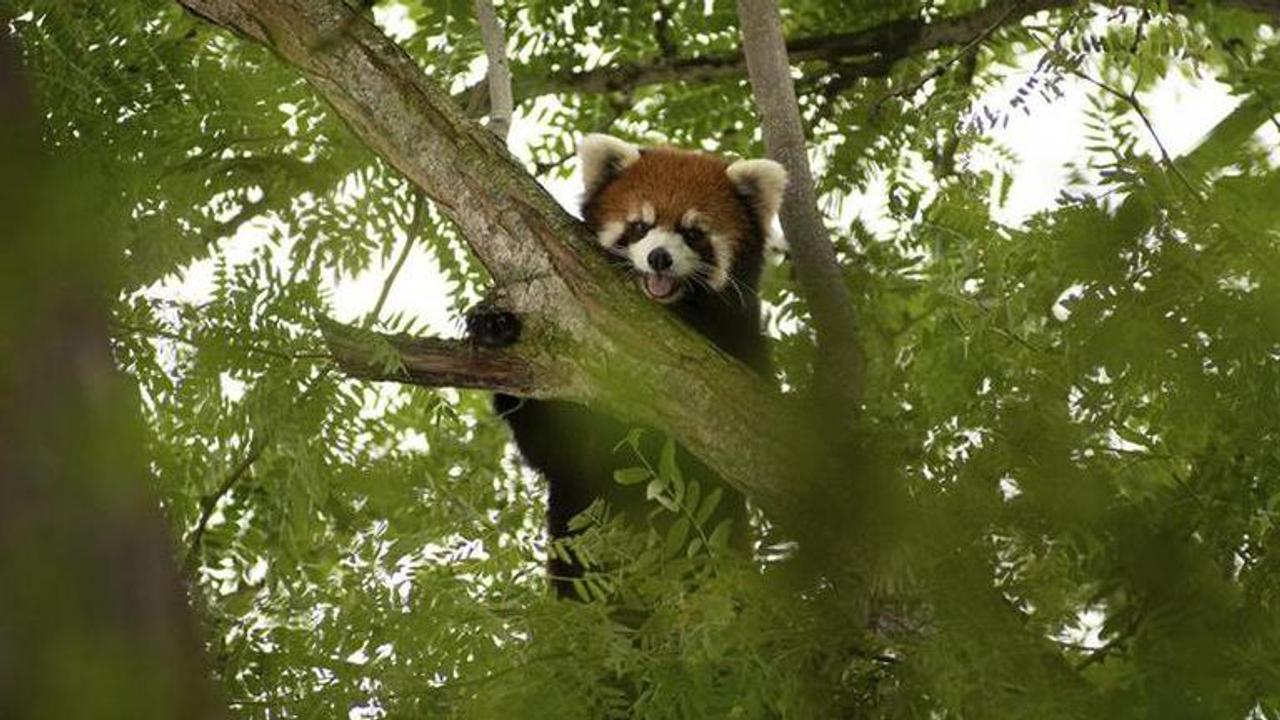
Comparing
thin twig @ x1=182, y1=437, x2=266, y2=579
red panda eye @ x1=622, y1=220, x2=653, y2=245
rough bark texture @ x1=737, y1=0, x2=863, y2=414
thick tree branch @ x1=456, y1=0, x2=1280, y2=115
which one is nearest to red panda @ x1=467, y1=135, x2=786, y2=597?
red panda eye @ x1=622, y1=220, x2=653, y2=245

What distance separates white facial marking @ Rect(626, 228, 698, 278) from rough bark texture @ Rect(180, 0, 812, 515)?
116 centimetres

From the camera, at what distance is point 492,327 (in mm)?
3365

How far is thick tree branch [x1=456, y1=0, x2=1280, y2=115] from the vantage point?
4.95m

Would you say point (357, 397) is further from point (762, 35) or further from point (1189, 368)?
point (1189, 368)

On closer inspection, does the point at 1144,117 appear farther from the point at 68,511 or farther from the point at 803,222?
the point at 68,511

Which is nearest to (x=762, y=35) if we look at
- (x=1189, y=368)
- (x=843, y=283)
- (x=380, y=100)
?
(x=843, y=283)

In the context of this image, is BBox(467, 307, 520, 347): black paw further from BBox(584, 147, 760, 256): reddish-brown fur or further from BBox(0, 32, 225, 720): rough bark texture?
BBox(0, 32, 225, 720): rough bark texture

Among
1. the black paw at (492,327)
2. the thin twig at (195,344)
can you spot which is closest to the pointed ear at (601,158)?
the black paw at (492,327)

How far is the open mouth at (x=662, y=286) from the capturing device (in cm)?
461

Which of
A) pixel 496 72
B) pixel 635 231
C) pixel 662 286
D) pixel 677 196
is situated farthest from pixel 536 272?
pixel 677 196

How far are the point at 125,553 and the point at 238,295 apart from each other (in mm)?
2494

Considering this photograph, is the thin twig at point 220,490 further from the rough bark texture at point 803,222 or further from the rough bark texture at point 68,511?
the rough bark texture at point 68,511

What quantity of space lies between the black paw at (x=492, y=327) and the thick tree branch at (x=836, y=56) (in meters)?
1.57

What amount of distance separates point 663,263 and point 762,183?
0.38m
